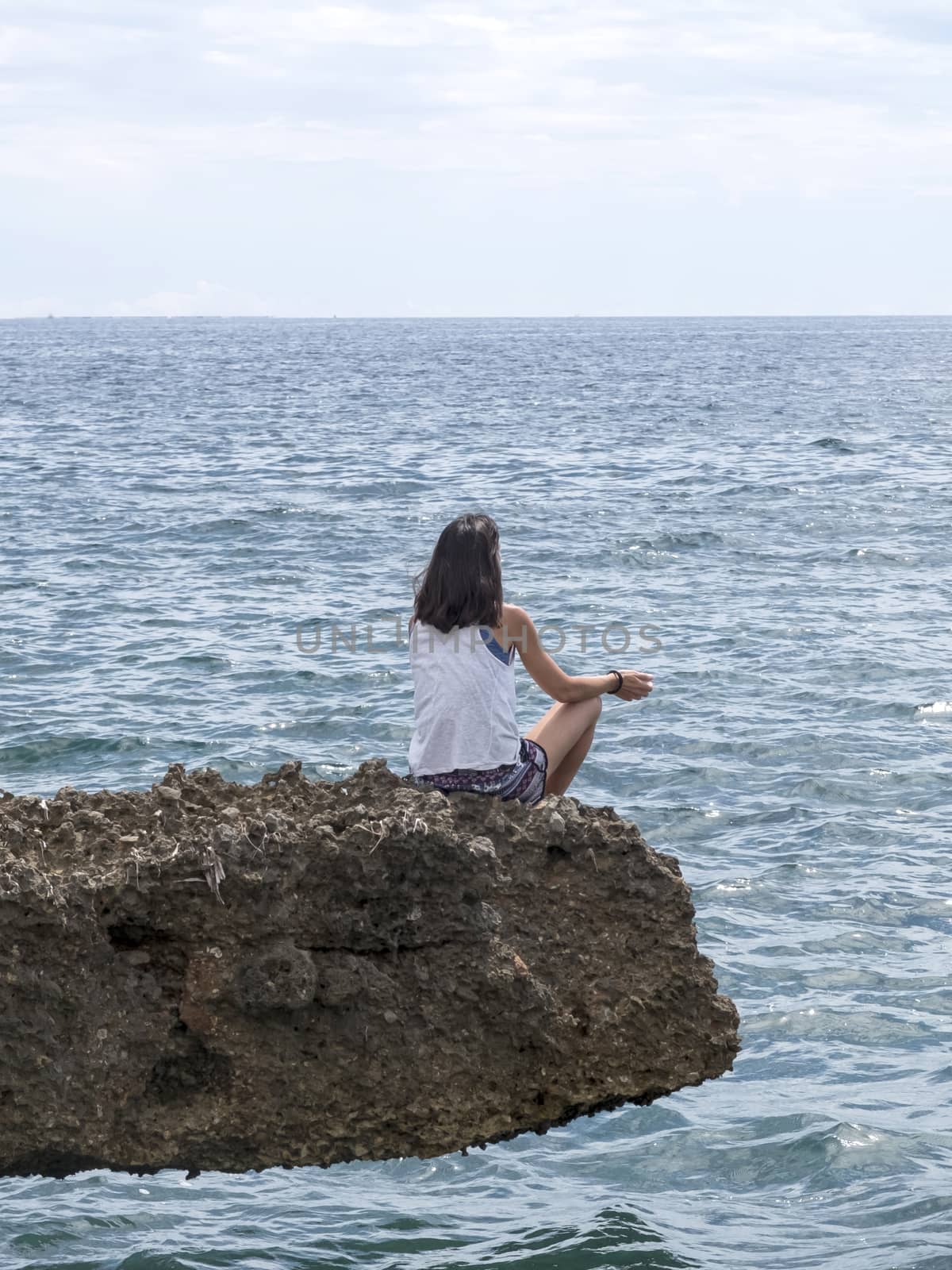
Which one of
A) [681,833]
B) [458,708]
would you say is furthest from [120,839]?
[681,833]

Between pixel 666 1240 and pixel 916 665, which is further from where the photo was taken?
pixel 916 665

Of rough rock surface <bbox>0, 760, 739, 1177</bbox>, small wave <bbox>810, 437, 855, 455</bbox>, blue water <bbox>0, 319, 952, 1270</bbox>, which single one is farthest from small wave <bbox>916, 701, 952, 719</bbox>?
small wave <bbox>810, 437, 855, 455</bbox>

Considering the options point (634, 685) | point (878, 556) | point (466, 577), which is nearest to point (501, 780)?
point (466, 577)

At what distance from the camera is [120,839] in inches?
225

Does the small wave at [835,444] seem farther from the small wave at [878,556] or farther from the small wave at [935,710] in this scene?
the small wave at [935,710]

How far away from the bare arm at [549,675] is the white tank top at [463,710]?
0.13 m

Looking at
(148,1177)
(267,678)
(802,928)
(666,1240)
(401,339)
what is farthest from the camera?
(401,339)

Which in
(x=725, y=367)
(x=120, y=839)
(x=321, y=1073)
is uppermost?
(x=725, y=367)

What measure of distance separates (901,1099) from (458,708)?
10.4 ft

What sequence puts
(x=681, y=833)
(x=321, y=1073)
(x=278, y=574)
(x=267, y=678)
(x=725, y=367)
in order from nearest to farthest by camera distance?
(x=321, y=1073), (x=681, y=833), (x=267, y=678), (x=278, y=574), (x=725, y=367)

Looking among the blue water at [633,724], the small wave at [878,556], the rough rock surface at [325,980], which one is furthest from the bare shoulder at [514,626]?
the small wave at [878,556]

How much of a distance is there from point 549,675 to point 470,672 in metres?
0.50

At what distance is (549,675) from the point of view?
6961 millimetres

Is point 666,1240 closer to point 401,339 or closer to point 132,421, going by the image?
point 132,421
